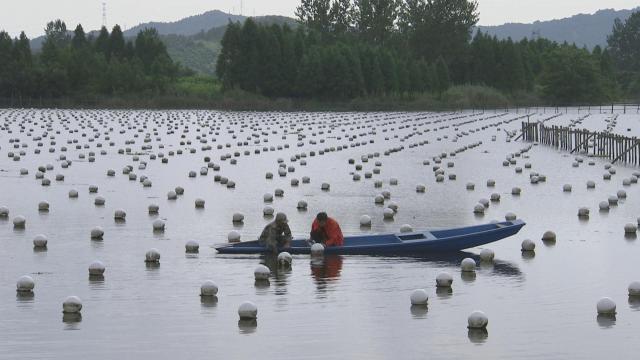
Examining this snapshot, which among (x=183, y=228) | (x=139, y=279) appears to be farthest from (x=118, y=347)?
(x=183, y=228)

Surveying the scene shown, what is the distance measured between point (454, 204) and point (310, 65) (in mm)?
118074

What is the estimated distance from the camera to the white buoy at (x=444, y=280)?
27734mm

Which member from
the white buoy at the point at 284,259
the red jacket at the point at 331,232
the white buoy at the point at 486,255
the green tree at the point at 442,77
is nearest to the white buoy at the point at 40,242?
the white buoy at the point at 284,259

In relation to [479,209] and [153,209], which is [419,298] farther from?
[153,209]

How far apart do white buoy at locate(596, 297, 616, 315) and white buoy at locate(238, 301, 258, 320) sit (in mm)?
6591

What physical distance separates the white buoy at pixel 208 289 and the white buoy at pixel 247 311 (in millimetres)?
2456

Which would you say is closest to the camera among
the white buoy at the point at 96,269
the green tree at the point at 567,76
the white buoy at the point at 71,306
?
the white buoy at the point at 71,306

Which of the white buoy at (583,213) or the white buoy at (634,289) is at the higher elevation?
the white buoy at (634,289)

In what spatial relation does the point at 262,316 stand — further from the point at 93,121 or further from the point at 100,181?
the point at 93,121

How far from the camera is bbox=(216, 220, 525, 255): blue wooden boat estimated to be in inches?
1259

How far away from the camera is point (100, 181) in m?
56.3

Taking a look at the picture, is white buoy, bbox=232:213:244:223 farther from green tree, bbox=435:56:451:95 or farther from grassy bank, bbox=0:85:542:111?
green tree, bbox=435:56:451:95

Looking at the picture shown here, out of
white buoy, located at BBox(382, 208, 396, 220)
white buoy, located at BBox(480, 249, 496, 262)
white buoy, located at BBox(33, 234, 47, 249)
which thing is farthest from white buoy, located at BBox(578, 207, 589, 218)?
white buoy, located at BBox(33, 234, 47, 249)

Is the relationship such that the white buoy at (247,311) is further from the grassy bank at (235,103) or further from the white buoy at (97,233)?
the grassy bank at (235,103)
